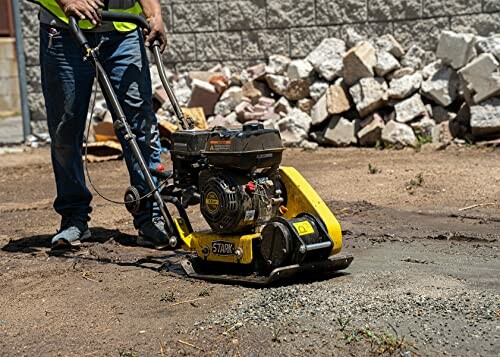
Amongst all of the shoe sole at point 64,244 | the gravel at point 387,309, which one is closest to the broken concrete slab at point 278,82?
the shoe sole at point 64,244

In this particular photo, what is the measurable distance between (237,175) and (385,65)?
18.7 feet

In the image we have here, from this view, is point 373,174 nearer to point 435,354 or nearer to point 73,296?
point 73,296

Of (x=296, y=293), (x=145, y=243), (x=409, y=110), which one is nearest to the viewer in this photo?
(x=296, y=293)

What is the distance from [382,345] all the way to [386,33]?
7.40 metres

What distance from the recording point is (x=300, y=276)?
15.2ft

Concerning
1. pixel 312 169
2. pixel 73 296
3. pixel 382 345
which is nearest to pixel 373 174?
pixel 312 169

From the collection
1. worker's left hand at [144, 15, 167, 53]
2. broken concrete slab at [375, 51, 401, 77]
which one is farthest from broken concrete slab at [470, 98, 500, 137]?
worker's left hand at [144, 15, 167, 53]

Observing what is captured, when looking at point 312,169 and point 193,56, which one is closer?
point 312,169

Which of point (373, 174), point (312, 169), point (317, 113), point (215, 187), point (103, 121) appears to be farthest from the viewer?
point (103, 121)

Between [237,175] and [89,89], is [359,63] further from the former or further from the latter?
[237,175]

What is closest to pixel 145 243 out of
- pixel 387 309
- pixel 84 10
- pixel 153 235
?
pixel 153 235

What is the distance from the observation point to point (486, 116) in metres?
9.12

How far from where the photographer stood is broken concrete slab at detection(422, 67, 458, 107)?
9609mm

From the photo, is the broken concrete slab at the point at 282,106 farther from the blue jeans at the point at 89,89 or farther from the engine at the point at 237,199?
Answer: the engine at the point at 237,199
